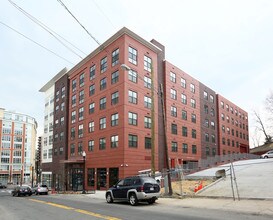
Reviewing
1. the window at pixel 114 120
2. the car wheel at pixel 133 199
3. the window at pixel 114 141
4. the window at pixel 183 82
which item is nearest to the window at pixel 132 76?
the window at pixel 114 120

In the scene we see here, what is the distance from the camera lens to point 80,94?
49062 millimetres

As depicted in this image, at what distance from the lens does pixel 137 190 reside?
16938mm

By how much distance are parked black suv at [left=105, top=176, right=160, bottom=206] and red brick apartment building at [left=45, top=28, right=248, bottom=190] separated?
1303 cm

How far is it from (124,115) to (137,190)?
64.1 feet

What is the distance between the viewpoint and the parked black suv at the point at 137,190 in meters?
16.8

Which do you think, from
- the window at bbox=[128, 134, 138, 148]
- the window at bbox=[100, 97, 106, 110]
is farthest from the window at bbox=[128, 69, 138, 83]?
the window at bbox=[128, 134, 138, 148]

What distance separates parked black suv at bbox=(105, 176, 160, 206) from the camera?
55.1 feet

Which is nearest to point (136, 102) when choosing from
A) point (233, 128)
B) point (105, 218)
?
point (105, 218)

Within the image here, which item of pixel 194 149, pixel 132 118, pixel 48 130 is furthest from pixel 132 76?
pixel 48 130

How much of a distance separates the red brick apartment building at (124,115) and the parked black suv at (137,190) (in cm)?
1303

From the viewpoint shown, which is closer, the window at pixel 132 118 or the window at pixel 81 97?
the window at pixel 132 118

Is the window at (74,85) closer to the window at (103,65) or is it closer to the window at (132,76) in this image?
the window at (103,65)

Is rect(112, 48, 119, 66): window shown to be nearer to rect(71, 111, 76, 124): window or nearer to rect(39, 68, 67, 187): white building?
rect(71, 111, 76, 124): window

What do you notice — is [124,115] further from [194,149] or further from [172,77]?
[194,149]
